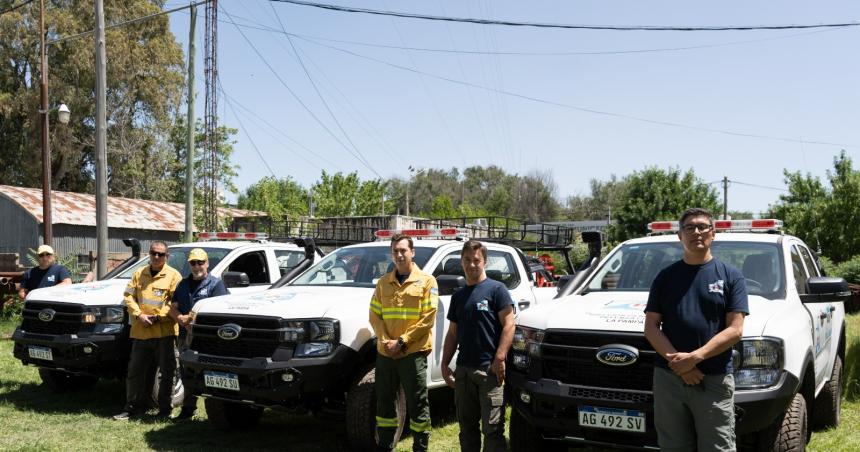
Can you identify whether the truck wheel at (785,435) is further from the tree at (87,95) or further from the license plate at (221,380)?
the tree at (87,95)

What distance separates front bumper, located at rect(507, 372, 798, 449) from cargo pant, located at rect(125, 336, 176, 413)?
4.04m

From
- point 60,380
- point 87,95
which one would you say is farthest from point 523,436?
point 87,95

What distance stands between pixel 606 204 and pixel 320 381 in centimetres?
10017

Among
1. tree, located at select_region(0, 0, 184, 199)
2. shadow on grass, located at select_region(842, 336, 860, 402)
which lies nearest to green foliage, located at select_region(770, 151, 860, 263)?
shadow on grass, located at select_region(842, 336, 860, 402)

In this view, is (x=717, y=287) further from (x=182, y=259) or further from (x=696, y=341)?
(x=182, y=259)

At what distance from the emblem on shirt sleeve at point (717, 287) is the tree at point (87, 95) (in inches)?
1582

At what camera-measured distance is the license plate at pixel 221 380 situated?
587cm

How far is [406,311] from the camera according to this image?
17.8ft

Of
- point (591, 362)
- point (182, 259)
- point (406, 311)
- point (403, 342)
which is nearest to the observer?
point (591, 362)

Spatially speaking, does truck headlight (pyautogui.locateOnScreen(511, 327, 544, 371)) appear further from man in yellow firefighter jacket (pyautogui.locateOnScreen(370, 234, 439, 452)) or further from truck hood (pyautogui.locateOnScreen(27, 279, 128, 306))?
truck hood (pyautogui.locateOnScreen(27, 279, 128, 306))

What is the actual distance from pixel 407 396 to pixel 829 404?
3.85m

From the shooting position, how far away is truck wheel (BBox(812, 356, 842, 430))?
21.3 ft

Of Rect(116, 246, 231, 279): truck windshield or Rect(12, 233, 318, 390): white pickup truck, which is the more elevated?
Rect(116, 246, 231, 279): truck windshield

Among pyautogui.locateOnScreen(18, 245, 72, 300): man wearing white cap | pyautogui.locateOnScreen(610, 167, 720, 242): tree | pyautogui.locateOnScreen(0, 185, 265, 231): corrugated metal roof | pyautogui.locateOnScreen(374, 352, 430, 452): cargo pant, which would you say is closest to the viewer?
pyautogui.locateOnScreen(374, 352, 430, 452): cargo pant
